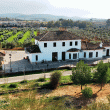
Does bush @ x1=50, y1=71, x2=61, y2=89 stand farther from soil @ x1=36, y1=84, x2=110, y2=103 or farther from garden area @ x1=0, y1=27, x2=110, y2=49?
garden area @ x1=0, y1=27, x2=110, y2=49

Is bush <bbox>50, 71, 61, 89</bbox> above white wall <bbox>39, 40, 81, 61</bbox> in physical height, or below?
below

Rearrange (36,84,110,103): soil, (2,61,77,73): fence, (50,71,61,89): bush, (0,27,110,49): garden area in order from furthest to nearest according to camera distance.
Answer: (0,27,110,49): garden area
(2,61,77,73): fence
(50,71,61,89): bush
(36,84,110,103): soil

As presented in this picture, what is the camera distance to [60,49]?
31.5 m

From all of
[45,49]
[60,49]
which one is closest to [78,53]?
[60,49]

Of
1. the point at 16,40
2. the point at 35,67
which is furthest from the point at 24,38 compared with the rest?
the point at 35,67

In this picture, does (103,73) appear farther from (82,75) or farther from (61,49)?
(61,49)

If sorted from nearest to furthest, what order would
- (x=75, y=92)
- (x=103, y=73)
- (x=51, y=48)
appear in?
1. (x=103, y=73)
2. (x=75, y=92)
3. (x=51, y=48)

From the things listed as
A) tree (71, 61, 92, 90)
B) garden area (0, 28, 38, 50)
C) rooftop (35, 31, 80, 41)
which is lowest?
tree (71, 61, 92, 90)

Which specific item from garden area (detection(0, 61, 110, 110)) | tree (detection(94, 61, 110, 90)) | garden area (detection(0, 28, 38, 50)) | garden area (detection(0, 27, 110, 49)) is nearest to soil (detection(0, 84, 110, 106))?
garden area (detection(0, 61, 110, 110))

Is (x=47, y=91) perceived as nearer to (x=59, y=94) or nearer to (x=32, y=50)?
(x=59, y=94)

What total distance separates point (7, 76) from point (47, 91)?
8.42 meters

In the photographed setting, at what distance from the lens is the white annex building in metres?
30.3

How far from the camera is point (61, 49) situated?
31.6 m

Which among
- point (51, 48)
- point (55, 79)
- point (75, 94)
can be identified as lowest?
point (75, 94)
